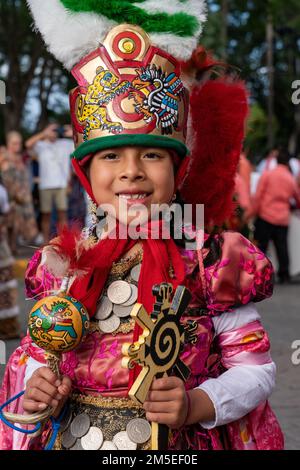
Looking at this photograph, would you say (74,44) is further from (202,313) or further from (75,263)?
(202,313)

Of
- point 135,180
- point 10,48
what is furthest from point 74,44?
point 10,48

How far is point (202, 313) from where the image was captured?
7.89 ft

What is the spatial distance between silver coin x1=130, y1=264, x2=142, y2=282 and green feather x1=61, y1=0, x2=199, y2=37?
67cm

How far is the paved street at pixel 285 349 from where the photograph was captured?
4879mm

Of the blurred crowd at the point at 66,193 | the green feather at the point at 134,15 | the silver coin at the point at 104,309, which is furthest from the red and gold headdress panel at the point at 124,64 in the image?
the blurred crowd at the point at 66,193

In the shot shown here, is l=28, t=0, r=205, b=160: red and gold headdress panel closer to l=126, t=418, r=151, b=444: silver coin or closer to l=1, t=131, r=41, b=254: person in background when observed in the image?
l=126, t=418, r=151, b=444: silver coin

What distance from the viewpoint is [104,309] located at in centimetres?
238

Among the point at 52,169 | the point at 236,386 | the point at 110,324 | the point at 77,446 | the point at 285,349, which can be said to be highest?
the point at 110,324

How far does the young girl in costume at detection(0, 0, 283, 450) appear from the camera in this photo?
91.1 inches

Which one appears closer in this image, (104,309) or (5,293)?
(104,309)

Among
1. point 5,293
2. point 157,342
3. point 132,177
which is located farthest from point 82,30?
point 5,293

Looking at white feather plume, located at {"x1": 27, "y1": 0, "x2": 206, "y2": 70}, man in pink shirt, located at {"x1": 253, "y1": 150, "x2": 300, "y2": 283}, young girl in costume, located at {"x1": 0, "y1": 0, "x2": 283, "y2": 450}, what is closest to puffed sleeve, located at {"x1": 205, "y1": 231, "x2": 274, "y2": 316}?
young girl in costume, located at {"x1": 0, "y1": 0, "x2": 283, "y2": 450}

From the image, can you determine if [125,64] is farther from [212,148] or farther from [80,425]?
[80,425]

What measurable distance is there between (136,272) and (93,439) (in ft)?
1.55
